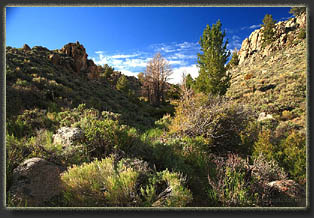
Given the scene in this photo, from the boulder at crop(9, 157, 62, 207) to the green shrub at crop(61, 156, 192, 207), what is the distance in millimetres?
199

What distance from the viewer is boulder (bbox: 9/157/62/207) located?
2.22m

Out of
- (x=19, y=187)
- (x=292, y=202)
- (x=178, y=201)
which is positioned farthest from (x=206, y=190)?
(x=19, y=187)

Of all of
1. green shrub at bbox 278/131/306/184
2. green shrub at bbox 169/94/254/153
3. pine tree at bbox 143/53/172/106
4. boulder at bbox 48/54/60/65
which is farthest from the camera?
pine tree at bbox 143/53/172/106

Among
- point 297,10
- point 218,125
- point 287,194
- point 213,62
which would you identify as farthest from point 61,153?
point 213,62

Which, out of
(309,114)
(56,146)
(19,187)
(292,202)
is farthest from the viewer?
(56,146)

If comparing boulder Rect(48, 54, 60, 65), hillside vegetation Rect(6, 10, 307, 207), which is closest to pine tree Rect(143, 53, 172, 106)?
boulder Rect(48, 54, 60, 65)

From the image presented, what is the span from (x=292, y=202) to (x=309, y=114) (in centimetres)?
156

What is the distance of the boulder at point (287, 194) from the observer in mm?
2432

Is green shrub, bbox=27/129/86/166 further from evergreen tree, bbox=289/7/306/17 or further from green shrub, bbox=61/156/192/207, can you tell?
evergreen tree, bbox=289/7/306/17

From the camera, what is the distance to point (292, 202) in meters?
2.45

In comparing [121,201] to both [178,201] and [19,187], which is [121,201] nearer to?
[178,201]

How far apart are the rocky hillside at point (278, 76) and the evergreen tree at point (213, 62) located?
2.23 metres

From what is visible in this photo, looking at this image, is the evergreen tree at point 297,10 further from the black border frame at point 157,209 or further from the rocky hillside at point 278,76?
the rocky hillside at point 278,76

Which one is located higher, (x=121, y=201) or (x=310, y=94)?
(x=310, y=94)
